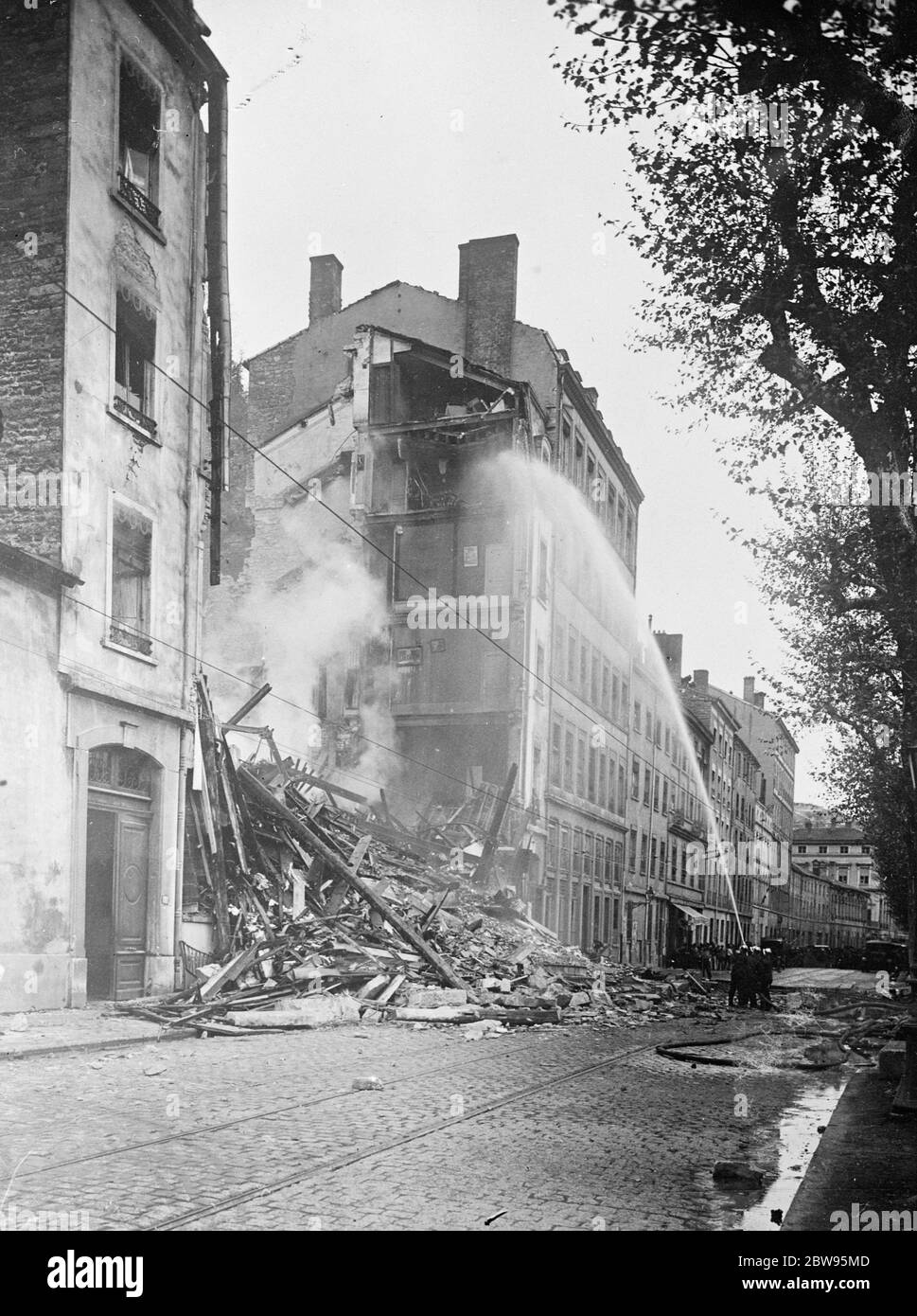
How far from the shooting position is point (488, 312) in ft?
119

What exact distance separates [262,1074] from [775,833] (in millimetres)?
98578

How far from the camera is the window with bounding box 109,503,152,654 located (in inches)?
690

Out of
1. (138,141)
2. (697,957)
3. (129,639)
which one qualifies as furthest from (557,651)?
(138,141)

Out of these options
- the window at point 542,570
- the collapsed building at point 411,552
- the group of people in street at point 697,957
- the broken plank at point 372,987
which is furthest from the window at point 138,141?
the group of people in street at point 697,957

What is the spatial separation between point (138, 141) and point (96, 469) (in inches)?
200

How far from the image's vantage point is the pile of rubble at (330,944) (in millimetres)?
16500

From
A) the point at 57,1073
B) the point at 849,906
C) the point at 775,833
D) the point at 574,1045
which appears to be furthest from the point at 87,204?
the point at 849,906

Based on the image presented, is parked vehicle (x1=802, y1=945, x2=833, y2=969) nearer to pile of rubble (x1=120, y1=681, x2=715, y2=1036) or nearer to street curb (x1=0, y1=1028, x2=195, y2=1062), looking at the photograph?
pile of rubble (x1=120, y1=681, x2=715, y2=1036)

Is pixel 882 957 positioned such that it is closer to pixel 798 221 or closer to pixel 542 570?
pixel 542 570

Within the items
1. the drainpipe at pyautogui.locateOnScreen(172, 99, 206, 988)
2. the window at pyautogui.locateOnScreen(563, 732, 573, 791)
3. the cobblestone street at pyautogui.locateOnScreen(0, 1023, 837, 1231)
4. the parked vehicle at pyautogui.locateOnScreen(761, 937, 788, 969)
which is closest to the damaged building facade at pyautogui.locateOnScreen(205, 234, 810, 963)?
the window at pyautogui.locateOnScreen(563, 732, 573, 791)

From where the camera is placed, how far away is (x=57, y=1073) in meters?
10.5

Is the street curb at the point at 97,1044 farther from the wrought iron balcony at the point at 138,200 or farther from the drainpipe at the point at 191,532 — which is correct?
the wrought iron balcony at the point at 138,200

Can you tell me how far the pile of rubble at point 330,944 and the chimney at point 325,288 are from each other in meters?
15.8

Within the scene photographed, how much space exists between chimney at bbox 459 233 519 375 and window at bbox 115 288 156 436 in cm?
1833
